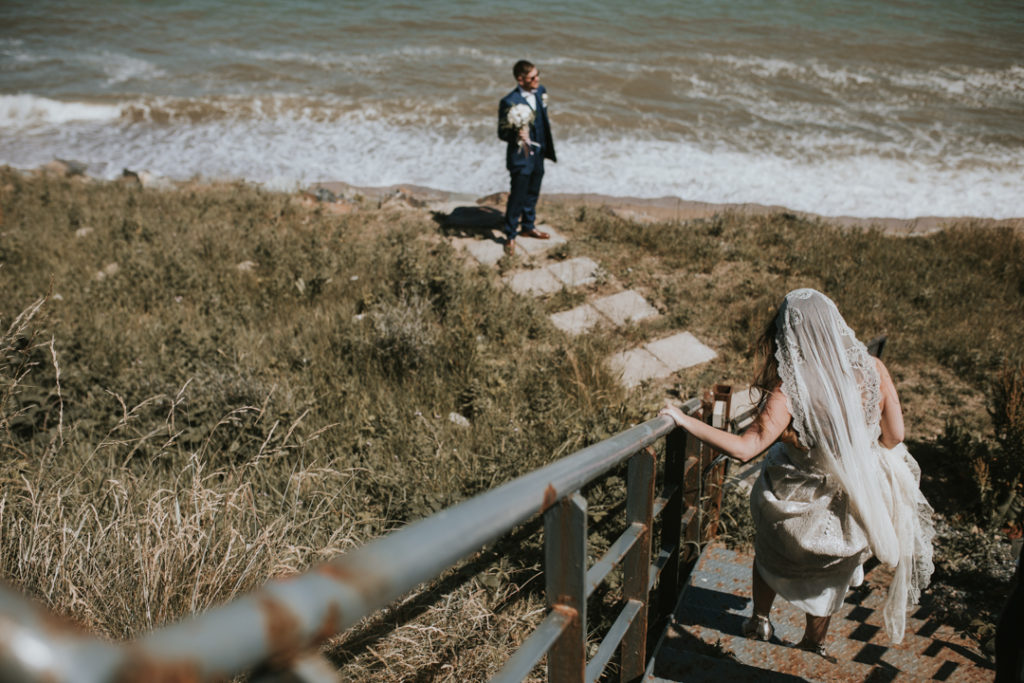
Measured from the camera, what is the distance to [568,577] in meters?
1.35

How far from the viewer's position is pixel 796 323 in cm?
277

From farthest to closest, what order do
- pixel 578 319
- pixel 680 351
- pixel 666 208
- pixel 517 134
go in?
pixel 666 208 < pixel 517 134 < pixel 578 319 < pixel 680 351

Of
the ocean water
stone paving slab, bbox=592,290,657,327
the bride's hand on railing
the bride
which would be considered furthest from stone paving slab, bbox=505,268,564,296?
the ocean water

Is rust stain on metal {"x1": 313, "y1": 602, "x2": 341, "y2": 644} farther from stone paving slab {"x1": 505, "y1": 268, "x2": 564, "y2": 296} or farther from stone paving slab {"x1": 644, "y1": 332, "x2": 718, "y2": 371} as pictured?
stone paving slab {"x1": 505, "y1": 268, "x2": 564, "y2": 296}

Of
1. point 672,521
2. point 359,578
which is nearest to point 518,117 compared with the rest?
point 672,521

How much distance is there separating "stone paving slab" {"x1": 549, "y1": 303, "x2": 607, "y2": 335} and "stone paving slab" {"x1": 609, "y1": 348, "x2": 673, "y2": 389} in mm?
455

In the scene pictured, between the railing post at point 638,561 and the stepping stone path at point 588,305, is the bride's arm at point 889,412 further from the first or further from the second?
the stepping stone path at point 588,305

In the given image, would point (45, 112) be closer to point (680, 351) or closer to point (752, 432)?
point (680, 351)

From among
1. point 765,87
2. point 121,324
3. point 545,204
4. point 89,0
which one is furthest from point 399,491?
point 89,0

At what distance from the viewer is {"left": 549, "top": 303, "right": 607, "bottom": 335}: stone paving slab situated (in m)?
6.36

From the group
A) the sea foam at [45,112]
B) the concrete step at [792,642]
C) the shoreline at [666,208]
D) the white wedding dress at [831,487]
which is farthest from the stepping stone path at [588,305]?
the sea foam at [45,112]

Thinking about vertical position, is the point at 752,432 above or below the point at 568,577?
below

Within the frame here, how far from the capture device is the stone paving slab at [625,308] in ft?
21.7

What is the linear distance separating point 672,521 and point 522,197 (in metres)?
5.51
